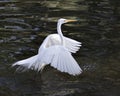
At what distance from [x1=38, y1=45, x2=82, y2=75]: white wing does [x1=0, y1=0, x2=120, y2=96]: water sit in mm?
696

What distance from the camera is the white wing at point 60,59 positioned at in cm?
968

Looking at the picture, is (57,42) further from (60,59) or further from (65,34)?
(65,34)

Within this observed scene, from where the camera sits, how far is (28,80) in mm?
11031

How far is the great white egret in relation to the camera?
9.74 meters

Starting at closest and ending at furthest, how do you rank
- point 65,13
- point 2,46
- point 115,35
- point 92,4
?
point 2,46 < point 115,35 < point 65,13 < point 92,4

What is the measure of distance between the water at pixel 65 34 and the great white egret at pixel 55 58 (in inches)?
18.2

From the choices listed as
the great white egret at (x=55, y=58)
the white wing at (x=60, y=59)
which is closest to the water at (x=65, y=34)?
the great white egret at (x=55, y=58)

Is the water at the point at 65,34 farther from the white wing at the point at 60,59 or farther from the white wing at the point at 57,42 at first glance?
the white wing at the point at 60,59

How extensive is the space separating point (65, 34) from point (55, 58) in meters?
4.39

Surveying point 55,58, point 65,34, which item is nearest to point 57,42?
point 55,58

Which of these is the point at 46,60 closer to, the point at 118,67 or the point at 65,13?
the point at 118,67

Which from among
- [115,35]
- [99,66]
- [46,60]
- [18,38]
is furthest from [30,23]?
[46,60]

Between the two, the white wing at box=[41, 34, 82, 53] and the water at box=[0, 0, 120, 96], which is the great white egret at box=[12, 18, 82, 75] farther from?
the water at box=[0, 0, 120, 96]

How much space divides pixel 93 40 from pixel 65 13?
123 inches
